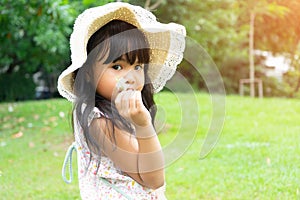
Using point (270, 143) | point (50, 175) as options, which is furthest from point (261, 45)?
point (50, 175)

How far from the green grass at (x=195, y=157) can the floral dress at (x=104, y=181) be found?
0.47 ft

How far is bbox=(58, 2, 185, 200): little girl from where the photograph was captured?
167cm

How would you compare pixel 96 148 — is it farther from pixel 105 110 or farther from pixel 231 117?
pixel 231 117

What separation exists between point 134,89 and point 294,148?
346 cm

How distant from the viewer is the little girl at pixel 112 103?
167cm

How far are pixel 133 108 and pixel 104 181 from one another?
15.2 inches

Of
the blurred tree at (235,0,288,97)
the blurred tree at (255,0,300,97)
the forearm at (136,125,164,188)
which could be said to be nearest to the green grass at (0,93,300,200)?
the forearm at (136,125,164,188)

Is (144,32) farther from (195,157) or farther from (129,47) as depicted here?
(195,157)

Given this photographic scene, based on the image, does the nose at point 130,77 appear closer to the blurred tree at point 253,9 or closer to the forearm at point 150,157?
the forearm at point 150,157

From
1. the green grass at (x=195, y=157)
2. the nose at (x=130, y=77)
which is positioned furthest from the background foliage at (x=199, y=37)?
the nose at (x=130, y=77)

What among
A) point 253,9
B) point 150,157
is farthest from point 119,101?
point 253,9

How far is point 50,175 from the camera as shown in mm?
4480

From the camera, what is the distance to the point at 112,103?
1695 millimetres

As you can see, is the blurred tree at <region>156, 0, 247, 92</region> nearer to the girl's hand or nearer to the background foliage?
the background foliage
